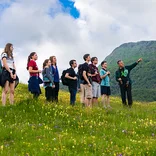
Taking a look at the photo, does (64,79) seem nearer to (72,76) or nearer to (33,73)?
(72,76)

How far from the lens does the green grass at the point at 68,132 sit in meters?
6.50

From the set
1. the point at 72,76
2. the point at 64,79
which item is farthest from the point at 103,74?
the point at 64,79

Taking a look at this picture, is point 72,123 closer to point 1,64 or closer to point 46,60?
point 1,64

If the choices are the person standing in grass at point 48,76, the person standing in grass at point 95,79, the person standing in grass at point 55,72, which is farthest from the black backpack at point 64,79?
the person standing in grass at point 95,79

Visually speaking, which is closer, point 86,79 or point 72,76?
point 86,79

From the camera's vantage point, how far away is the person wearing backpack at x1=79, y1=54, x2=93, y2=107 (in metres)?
13.8

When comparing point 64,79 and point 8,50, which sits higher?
point 8,50

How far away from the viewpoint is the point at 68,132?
Result: 27.7 ft

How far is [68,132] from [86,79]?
18.3 feet

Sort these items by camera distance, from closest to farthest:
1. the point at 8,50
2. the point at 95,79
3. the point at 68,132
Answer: the point at 68,132, the point at 8,50, the point at 95,79

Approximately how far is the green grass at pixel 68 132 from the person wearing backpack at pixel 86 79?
6.34 ft

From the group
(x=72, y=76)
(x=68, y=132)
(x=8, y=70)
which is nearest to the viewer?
(x=68, y=132)

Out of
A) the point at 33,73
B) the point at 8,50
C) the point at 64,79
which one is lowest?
the point at 64,79

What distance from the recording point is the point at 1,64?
12.0 metres
